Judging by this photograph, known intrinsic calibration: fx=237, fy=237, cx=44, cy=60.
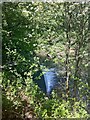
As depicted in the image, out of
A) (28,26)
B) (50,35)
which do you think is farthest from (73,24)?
(28,26)

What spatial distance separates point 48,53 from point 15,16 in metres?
0.53

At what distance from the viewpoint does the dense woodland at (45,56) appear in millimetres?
1812

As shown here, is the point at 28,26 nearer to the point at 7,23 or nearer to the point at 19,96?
the point at 7,23

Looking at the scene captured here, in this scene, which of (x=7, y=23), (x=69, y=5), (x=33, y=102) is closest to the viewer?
(x=33, y=102)

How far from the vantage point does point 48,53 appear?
209 cm

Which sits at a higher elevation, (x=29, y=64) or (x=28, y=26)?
(x=28, y=26)

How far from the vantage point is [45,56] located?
87.7 inches

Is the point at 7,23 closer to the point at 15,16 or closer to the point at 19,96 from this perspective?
the point at 15,16

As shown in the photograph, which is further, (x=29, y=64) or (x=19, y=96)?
(x=29, y=64)

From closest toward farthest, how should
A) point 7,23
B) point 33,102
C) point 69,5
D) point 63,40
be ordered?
point 33,102 < point 69,5 < point 63,40 < point 7,23

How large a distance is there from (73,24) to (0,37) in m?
0.67

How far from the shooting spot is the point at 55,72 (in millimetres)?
2373

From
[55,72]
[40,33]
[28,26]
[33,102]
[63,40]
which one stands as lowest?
[33,102]

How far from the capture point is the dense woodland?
1.81m
